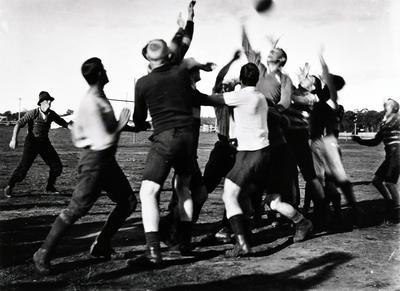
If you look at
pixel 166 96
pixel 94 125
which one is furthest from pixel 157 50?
pixel 94 125

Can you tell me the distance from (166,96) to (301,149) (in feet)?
7.92

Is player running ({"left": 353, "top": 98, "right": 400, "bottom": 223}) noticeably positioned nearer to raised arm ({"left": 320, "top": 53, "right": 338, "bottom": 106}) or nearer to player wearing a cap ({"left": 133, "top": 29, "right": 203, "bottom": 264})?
raised arm ({"left": 320, "top": 53, "right": 338, "bottom": 106})

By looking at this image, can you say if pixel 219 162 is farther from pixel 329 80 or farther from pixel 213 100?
→ pixel 329 80

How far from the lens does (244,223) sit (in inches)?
215

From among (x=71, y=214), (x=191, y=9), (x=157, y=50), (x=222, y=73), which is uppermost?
(x=191, y=9)

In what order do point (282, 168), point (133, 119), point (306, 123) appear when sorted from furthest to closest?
point (306, 123), point (282, 168), point (133, 119)

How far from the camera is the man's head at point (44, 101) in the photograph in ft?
31.9

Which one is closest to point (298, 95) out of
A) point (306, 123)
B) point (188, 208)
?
point (306, 123)

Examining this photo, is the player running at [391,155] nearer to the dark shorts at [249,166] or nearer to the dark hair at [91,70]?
the dark shorts at [249,166]

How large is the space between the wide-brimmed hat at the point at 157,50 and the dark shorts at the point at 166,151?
71 centimetres

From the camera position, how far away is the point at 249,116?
5.14m

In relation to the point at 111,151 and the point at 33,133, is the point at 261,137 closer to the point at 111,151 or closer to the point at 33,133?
the point at 111,151

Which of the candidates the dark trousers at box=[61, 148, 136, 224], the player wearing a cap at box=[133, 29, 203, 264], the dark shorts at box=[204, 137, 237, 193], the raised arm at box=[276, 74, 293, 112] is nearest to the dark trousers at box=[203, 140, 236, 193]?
the dark shorts at box=[204, 137, 237, 193]

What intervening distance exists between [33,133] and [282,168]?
578cm
